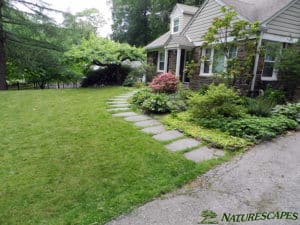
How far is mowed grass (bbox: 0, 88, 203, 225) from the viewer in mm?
2471

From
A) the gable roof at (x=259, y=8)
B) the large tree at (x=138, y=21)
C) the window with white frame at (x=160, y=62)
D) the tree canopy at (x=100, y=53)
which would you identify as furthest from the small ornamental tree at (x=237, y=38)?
the large tree at (x=138, y=21)

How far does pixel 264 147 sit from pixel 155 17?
22663 millimetres

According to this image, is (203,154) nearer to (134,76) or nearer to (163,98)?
(163,98)

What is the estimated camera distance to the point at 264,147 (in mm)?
4289

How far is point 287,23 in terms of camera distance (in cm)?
901

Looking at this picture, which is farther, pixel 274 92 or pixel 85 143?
pixel 274 92

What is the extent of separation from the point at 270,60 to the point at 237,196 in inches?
320

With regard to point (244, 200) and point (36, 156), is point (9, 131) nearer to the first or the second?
point (36, 156)

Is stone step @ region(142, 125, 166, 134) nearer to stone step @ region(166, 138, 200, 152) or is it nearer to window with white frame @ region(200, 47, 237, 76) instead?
stone step @ region(166, 138, 200, 152)

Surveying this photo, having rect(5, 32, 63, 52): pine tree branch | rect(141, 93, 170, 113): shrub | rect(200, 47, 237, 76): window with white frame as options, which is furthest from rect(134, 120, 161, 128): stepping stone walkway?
rect(5, 32, 63, 52): pine tree branch

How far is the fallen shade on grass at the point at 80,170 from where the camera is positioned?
2.47 metres

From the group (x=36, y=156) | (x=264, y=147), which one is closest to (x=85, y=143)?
→ (x=36, y=156)

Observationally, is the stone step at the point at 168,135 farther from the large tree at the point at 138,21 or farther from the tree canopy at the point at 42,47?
the large tree at the point at 138,21

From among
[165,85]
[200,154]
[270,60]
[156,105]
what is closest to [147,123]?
[156,105]
